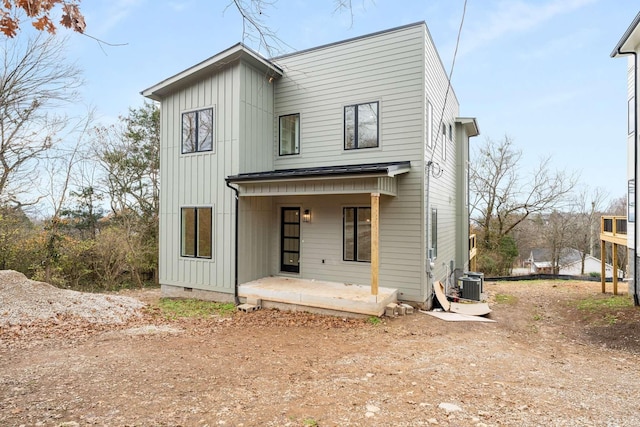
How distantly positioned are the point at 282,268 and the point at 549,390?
709cm

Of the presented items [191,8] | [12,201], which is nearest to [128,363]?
[191,8]

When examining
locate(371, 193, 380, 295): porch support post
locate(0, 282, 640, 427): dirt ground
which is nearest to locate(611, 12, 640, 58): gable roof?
locate(0, 282, 640, 427): dirt ground

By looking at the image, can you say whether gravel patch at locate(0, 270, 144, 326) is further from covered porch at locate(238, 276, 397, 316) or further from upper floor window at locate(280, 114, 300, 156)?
upper floor window at locate(280, 114, 300, 156)

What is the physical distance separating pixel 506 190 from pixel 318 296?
748 inches

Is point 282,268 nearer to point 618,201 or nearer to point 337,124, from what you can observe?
point 337,124

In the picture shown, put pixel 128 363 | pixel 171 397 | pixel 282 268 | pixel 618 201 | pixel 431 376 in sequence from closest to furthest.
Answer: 1. pixel 171 397
2. pixel 431 376
3. pixel 128 363
4. pixel 282 268
5. pixel 618 201

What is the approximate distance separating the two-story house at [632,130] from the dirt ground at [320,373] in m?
2.23

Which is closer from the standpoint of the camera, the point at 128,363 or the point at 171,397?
the point at 171,397

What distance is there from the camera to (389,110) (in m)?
8.45

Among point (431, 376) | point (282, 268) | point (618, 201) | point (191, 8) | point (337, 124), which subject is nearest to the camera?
point (191, 8)

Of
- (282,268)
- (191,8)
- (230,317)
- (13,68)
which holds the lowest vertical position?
(230,317)

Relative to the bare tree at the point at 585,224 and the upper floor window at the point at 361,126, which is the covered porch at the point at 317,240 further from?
the bare tree at the point at 585,224

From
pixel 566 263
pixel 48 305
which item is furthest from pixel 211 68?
pixel 566 263

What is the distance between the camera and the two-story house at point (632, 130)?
27.1ft
